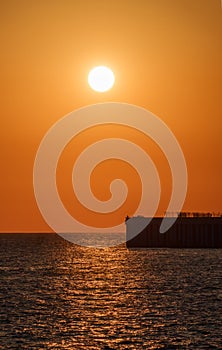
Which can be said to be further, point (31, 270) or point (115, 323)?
point (31, 270)

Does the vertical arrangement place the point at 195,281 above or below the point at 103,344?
above

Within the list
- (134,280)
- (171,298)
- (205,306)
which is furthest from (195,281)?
(205,306)

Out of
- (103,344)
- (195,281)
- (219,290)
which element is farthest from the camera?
(195,281)

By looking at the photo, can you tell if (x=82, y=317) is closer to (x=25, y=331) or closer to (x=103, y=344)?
(x=25, y=331)

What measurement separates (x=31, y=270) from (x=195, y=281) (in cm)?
3855

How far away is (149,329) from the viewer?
2279 inches

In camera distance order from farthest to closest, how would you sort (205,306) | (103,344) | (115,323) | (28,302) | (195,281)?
(195,281)
(28,302)
(205,306)
(115,323)
(103,344)

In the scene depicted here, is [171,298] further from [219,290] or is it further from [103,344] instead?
[103,344]

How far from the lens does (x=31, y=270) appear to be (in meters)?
131

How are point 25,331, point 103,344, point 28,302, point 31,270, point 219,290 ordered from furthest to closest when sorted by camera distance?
point 31,270 → point 219,290 → point 28,302 → point 25,331 → point 103,344

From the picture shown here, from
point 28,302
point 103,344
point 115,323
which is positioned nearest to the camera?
point 103,344

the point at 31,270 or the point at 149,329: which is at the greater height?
the point at 31,270

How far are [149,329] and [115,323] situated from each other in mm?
3953

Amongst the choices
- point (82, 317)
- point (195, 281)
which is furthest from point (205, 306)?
point (195, 281)
